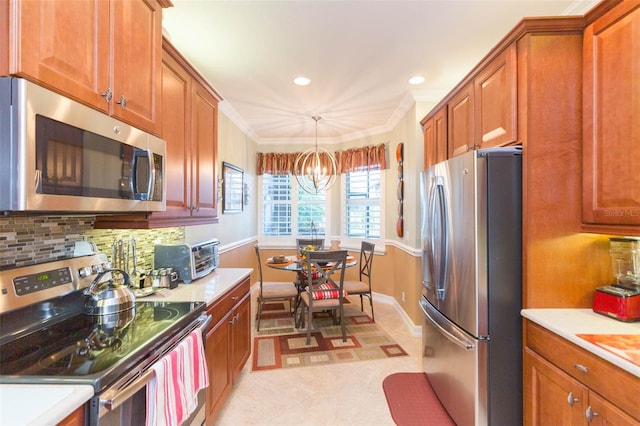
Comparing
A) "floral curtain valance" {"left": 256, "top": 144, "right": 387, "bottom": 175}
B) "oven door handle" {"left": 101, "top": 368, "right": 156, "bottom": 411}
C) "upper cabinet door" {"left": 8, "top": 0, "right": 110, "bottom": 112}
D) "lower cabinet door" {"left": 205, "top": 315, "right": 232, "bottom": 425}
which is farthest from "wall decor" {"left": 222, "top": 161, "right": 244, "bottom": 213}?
"oven door handle" {"left": 101, "top": 368, "right": 156, "bottom": 411}

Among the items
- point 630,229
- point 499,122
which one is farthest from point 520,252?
point 499,122

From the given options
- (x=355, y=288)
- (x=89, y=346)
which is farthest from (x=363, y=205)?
(x=89, y=346)

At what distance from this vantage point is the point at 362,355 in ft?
9.87

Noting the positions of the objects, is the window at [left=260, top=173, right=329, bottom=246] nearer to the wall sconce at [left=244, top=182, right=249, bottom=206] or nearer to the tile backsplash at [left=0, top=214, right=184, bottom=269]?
the wall sconce at [left=244, top=182, right=249, bottom=206]

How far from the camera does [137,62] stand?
1493 millimetres

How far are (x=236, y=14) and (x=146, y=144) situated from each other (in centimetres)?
119

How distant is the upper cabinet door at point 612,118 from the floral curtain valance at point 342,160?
3059mm

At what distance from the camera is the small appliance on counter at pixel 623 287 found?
1473mm

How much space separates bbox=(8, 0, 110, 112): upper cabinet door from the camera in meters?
0.94

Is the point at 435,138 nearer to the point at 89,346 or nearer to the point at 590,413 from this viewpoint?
the point at 590,413

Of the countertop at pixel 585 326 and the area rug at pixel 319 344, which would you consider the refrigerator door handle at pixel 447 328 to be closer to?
the countertop at pixel 585 326

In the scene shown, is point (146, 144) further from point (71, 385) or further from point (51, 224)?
point (71, 385)

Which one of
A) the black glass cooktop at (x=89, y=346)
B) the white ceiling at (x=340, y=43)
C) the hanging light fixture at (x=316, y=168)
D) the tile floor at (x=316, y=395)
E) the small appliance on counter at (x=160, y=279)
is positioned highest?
the white ceiling at (x=340, y=43)

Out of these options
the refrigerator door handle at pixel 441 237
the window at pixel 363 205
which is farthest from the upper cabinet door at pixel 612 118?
the window at pixel 363 205
